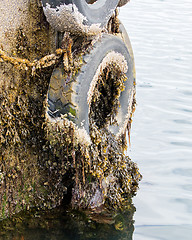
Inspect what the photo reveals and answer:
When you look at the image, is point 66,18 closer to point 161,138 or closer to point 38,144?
point 38,144

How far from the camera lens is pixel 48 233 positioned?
300cm

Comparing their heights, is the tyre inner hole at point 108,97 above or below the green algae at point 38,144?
above

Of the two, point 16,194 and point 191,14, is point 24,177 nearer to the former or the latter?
point 16,194

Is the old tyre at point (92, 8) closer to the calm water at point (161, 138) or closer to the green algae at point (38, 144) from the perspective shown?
the green algae at point (38, 144)

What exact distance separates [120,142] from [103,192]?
0.60 meters

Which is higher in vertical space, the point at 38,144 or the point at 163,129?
the point at 163,129

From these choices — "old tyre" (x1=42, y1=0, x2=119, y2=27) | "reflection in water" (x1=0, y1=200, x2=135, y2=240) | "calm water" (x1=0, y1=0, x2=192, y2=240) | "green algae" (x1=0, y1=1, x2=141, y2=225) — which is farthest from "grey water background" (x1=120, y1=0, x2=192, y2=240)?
"old tyre" (x1=42, y1=0, x2=119, y2=27)

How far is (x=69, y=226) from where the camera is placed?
312cm

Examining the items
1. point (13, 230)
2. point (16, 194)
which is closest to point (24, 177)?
point (16, 194)

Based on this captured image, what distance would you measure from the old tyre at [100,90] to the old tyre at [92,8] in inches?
7.4

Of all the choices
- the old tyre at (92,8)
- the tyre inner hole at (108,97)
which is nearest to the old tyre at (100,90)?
the tyre inner hole at (108,97)

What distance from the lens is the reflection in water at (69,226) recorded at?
2.96m

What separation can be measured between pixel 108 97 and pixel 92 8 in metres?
0.87

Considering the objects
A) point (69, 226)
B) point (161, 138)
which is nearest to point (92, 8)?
point (69, 226)
